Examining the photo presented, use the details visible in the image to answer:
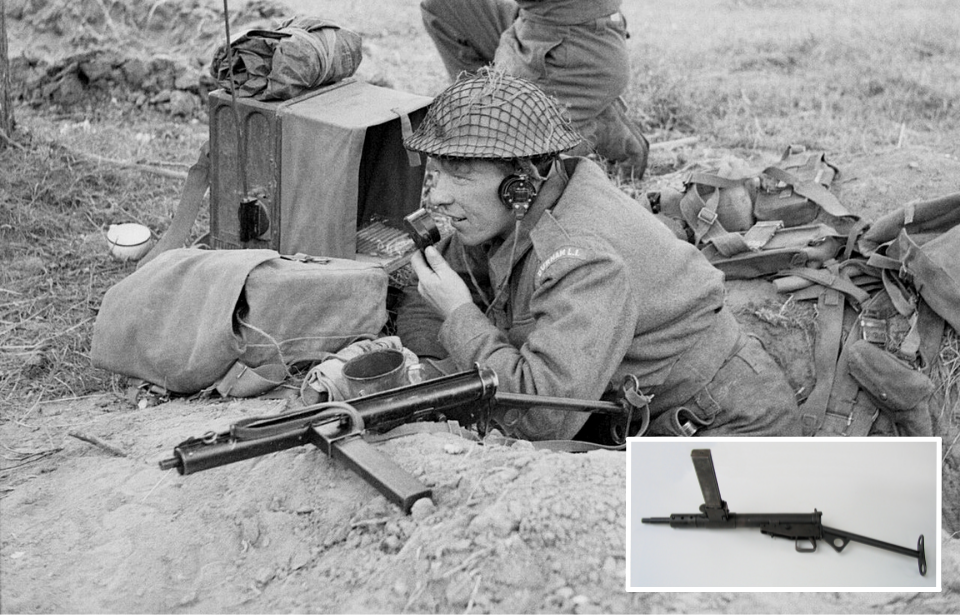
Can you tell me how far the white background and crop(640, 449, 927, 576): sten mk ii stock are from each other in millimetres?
16

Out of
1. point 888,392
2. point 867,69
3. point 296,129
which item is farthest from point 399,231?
point 867,69

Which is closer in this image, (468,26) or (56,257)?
(56,257)

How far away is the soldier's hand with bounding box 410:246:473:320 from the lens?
379 cm

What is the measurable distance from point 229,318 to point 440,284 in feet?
2.76

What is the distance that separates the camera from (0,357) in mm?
4590

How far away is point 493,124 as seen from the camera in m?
3.53

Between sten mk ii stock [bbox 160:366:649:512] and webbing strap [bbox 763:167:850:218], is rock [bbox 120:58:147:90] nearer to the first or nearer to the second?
webbing strap [bbox 763:167:850:218]

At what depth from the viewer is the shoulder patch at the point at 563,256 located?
137 inches

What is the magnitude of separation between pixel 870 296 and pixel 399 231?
238 centimetres

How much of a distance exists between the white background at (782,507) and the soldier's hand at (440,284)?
1317 mm

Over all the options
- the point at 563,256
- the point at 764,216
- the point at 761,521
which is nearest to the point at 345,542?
the point at 761,521

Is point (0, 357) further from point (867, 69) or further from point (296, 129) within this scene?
point (867, 69)

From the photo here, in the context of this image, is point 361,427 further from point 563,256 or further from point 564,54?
point 564,54

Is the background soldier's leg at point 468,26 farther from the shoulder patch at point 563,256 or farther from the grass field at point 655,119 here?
the shoulder patch at point 563,256
